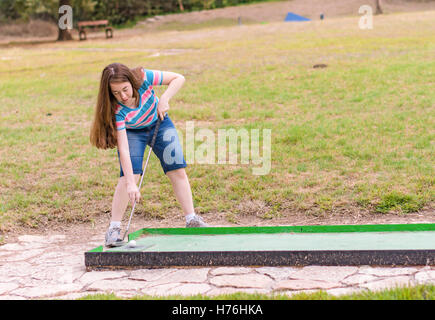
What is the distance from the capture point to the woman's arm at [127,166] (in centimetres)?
446

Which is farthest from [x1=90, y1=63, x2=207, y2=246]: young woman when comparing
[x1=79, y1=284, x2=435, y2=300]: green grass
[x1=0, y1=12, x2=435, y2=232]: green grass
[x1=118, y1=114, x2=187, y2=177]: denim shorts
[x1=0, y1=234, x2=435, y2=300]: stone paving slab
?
[x1=0, y1=12, x2=435, y2=232]: green grass

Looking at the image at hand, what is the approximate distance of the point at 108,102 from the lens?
14.9ft

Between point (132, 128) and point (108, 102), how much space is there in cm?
37

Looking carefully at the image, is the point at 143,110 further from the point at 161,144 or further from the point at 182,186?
the point at 182,186

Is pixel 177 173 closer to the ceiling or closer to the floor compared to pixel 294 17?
closer to the floor

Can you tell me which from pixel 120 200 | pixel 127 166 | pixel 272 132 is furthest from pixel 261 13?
pixel 127 166

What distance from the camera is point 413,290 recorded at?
3.22m

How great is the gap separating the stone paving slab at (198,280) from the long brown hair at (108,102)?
1.02 metres

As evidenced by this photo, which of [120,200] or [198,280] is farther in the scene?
[120,200]

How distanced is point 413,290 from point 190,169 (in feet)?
14.2

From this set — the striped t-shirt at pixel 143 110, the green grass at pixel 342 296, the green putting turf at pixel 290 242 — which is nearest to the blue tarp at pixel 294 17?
the striped t-shirt at pixel 143 110
